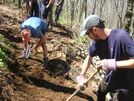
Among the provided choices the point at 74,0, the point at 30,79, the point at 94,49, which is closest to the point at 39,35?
the point at 30,79

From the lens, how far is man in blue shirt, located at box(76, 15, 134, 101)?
7.41ft

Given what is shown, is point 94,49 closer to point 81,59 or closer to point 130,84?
point 130,84

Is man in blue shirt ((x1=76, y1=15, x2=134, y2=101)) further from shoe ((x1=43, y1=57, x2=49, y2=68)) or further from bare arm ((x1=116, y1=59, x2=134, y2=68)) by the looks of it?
shoe ((x1=43, y1=57, x2=49, y2=68))

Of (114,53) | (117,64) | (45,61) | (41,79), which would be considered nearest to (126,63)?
(117,64)

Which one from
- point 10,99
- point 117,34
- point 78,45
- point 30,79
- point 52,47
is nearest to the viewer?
point 117,34

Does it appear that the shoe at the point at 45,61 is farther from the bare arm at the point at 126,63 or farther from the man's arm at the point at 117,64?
the bare arm at the point at 126,63

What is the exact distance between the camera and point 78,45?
761 cm

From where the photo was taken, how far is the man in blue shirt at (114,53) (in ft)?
7.41

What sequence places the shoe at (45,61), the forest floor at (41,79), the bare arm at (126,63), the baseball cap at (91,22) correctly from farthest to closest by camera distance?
the shoe at (45,61)
the forest floor at (41,79)
the baseball cap at (91,22)
the bare arm at (126,63)

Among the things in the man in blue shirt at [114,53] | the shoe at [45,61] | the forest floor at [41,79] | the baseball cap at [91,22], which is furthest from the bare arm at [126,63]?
the shoe at [45,61]

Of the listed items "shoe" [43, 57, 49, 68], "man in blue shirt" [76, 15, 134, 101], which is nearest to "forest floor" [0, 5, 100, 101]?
"shoe" [43, 57, 49, 68]

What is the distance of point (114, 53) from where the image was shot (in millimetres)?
2441

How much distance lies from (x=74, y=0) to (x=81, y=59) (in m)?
7.71

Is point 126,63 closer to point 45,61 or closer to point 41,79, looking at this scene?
point 41,79
